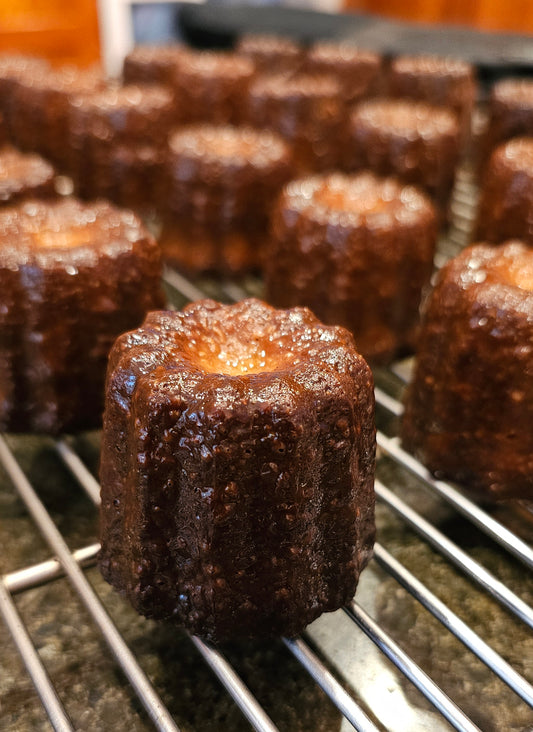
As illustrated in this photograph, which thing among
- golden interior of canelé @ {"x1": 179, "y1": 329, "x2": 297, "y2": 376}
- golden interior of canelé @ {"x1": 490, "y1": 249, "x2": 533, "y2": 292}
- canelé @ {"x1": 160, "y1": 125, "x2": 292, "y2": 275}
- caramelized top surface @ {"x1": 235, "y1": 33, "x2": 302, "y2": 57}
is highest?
caramelized top surface @ {"x1": 235, "y1": 33, "x2": 302, "y2": 57}

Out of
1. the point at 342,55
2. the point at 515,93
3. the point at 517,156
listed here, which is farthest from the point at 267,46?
the point at 517,156

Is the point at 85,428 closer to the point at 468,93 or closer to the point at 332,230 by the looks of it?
the point at 332,230

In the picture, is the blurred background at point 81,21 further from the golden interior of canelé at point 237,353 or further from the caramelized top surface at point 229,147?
the golden interior of canelé at point 237,353

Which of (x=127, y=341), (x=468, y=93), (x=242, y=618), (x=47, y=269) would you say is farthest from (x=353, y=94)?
(x=242, y=618)

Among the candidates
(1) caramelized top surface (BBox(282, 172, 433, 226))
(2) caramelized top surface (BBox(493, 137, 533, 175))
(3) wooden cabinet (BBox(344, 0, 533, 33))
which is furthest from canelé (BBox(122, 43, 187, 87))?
(3) wooden cabinet (BBox(344, 0, 533, 33))

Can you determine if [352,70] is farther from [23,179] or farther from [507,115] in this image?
[23,179]

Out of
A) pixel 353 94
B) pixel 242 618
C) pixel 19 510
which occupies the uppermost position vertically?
pixel 353 94

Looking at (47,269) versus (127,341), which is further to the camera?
(47,269)

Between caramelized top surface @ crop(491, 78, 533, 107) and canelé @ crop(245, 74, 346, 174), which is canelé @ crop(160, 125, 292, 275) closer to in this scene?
canelé @ crop(245, 74, 346, 174)
